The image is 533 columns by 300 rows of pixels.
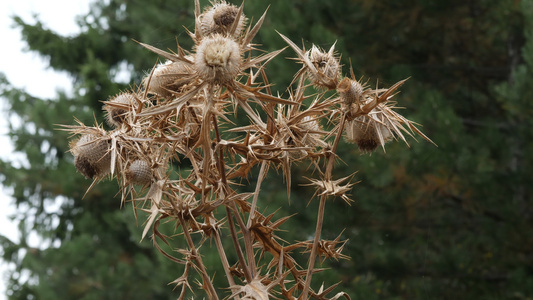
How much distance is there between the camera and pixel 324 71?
1357mm

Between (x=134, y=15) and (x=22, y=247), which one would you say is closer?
(x=134, y=15)

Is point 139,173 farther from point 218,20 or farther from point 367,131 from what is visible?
point 367,131

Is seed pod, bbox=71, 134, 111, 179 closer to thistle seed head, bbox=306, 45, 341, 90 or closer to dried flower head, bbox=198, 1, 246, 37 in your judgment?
dried flower head, bbox=198, 1, 246, 37

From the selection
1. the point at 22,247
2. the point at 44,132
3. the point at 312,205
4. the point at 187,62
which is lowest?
the point at 22,247

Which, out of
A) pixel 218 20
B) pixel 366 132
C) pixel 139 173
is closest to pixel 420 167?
pixel 366 132

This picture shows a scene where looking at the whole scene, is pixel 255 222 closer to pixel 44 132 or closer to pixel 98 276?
pixel 98 276

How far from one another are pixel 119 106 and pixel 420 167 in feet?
11.1

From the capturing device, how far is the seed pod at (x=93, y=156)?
4.16 ft

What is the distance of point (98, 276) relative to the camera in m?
7.68

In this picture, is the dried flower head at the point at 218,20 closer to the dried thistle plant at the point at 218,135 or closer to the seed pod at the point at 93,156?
the dried thistle plant at the point at 218,135

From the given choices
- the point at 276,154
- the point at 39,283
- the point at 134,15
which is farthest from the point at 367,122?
the point at 39,283

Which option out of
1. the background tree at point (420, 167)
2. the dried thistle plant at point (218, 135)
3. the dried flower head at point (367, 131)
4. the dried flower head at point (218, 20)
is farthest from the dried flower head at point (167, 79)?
the background tree at point (420, 167)

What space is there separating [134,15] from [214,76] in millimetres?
6126

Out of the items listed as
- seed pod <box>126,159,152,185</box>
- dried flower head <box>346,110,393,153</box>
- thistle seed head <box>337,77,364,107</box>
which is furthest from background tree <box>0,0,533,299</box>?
seed pod <box>126,159,152,185</box>
